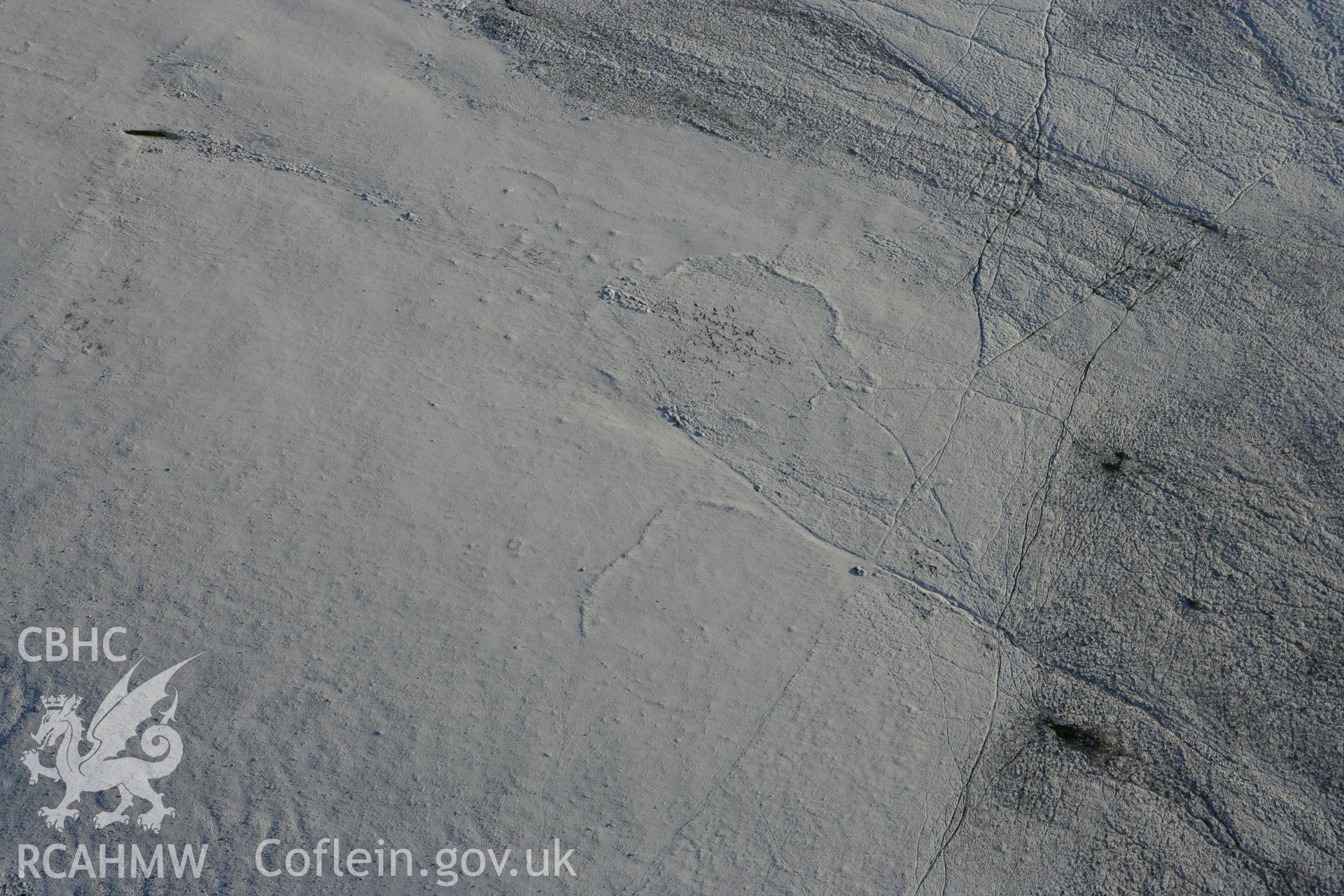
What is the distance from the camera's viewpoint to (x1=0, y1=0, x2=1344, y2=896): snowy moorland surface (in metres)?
3.02

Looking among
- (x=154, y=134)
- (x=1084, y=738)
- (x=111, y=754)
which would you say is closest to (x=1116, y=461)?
(x=1084, y=738)

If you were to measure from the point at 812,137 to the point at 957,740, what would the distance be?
2902 mm

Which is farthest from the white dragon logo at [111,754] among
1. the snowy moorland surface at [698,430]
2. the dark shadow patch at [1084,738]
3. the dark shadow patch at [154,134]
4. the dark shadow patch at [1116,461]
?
the dark shadow patch at [1116,461]

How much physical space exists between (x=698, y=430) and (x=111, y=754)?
229cm

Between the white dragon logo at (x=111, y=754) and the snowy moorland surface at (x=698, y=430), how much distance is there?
0.05 m

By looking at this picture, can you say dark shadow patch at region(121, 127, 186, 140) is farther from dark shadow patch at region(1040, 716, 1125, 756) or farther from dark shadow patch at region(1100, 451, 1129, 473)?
dark shadow patch at region(1040, 716, 1125, 756)

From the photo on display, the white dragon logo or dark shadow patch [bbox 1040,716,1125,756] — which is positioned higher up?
dark shadow patch [bbox 1040,716,1125,756]

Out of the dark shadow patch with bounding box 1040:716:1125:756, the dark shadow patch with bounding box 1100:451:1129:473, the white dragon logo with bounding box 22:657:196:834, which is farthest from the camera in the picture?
the dark shadow patch with bounding box 1100:451:1129:473

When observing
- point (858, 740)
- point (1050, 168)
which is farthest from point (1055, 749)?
point (1050, 168)

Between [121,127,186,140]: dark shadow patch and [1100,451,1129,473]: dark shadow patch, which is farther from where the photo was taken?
[121,127,186,140]: dark shadow patch

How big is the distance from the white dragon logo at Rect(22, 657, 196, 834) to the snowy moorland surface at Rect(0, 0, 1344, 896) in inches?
2.1

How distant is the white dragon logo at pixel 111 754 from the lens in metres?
2.87

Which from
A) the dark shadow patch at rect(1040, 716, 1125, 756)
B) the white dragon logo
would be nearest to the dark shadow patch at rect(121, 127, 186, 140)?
the white dragon logo

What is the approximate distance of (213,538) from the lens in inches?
129
